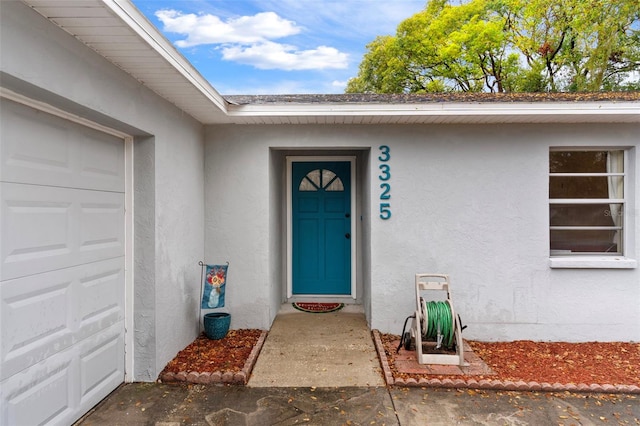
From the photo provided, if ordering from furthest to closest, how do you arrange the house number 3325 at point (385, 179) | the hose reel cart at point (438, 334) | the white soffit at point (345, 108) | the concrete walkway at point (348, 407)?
1. the house number 3325 at point (385, 179)
2. the hose reel cart at point (438, 334)
3. the white soffit at point (345, 108)
4. the concrete walkway at point (348, 407)

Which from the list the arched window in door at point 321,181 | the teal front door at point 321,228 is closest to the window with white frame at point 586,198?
the teal front door at point 321,228

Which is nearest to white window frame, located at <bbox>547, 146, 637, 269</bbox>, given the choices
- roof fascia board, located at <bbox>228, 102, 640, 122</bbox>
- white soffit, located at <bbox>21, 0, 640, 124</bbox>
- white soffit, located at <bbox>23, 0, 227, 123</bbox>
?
white soffit, located at <bbox>21, 0, 640, 124</bbox>

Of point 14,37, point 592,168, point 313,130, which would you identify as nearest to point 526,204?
point 592,168

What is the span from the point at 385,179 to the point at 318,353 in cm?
223

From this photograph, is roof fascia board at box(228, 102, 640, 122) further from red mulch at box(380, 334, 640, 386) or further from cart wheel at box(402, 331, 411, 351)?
red mulch at box(380, 334, 640, 386)

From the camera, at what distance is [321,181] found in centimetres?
599

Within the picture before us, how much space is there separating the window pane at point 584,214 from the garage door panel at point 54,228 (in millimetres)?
5058

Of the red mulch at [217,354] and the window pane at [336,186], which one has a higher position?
the window pane at [336,186]

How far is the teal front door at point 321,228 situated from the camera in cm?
596

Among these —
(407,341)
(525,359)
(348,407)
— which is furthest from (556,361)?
(348,407)

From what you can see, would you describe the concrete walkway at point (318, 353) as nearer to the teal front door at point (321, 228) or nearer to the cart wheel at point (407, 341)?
the cart wheel at point (407, 341)

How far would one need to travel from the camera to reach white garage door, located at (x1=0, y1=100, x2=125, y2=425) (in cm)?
225

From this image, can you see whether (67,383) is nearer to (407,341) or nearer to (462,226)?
(407,341)

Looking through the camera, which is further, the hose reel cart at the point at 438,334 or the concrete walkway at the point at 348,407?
the hose reel cart at the point at 438,334
